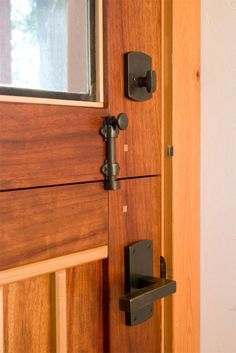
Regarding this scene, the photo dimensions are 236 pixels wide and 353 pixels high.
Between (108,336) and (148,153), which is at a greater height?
(148,153)

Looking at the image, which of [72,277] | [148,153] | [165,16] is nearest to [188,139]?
[148,153]

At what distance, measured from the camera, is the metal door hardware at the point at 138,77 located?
639mm

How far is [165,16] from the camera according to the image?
0.72m

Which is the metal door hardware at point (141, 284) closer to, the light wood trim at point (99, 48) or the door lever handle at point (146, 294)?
the door lever handle at point (146, 294)

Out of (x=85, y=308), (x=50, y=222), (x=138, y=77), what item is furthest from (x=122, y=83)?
(x=85, y=308)

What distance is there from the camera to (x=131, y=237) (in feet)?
A: 2.19

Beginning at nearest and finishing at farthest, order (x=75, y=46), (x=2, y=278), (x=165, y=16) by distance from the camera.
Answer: (x=2, y=278) → (x=75, y=46) → (x=165, y=16)

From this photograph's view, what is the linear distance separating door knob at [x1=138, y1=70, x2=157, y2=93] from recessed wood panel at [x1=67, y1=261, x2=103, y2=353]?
29 cm

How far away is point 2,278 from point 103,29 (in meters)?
0.39

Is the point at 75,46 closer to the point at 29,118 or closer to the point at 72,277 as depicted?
the point at 29,118

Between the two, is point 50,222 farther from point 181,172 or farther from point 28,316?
point 181,172

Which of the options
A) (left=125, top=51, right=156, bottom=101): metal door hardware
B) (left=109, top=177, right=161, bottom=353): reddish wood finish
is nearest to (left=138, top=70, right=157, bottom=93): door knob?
(left=125, top=51, right=156, bottom=101): metal door hardware

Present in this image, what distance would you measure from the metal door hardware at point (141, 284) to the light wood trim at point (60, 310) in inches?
3.5
